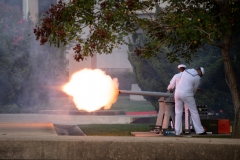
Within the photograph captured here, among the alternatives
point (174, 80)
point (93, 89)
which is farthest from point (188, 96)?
point (93, 89)

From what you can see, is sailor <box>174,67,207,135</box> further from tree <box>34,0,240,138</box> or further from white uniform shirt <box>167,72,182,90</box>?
tree <box>34,0,240,138</box>

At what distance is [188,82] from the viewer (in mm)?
15688

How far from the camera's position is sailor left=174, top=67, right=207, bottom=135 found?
1569cm

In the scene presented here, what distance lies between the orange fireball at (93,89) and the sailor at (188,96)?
7.45 ft

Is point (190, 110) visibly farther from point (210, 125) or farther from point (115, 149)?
point (115, 149)

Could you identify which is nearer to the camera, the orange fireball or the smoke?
the orange fireball

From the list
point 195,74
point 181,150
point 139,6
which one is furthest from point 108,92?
point 181,150

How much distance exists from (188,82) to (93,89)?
377 cm

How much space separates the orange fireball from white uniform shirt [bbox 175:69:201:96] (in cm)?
239

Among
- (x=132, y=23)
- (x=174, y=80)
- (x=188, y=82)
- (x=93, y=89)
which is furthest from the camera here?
(x=93, y=89)

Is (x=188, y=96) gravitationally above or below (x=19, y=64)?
below

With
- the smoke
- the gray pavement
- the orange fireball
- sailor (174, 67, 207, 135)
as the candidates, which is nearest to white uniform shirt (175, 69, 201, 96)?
sailor (174, 67, 207, 135)

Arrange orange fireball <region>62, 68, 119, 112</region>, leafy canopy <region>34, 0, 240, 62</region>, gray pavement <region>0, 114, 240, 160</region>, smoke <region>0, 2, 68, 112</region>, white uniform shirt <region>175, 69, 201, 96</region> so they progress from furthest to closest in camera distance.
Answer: smoke <region>0, 2, 68, 112</region> → orange fireball <region>62, 68, 119, 112</region> → white uniform shirt <region>175, 69, 201, 96</region> → leafy canopy <region>34, 0, 240, 62</region> → gray pavement <region>0, 114, 240, 160</region>

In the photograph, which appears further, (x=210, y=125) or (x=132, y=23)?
(x=210, y=125)
